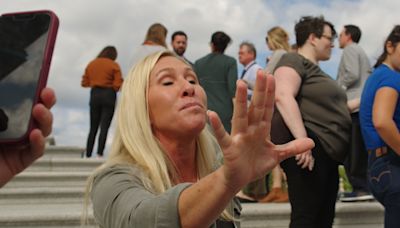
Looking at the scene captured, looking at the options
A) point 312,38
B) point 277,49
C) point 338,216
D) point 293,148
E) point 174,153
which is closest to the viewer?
point 293,148

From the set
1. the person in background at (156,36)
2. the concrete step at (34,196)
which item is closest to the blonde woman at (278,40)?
the person in background at (156,36)

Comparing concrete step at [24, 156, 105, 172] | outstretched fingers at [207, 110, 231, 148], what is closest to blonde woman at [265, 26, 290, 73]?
concrete step at [24, 156, 105, 172]

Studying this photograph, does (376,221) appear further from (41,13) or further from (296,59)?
(41,13)

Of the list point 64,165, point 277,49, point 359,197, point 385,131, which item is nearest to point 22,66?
point 385,131

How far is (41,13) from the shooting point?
3.26 ft

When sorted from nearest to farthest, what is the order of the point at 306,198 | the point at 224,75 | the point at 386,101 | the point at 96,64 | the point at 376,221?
the point at 386,101, the point at 306,198, the point at 376,221, the point at 224,75, the point at 96,64

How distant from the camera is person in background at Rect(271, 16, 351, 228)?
8.49 feet

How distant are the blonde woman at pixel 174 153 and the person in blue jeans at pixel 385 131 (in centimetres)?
88

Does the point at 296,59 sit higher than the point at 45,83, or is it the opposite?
the point at 45,83

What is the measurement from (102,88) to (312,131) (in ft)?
12.7

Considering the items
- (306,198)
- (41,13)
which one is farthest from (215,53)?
(41,13)

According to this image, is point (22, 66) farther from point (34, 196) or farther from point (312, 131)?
point (34, 196)

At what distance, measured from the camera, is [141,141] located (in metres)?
1.54

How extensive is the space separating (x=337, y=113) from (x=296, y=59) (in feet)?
1.18
